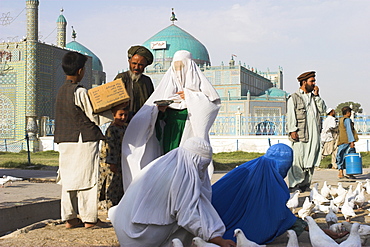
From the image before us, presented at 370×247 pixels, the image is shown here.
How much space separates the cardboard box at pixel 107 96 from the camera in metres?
3.39

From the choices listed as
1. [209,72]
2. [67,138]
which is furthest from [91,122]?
[209,72]

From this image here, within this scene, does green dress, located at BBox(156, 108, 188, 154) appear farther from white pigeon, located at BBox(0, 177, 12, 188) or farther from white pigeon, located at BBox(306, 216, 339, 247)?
white pigeon, located at BBox(0, 177, 12, 188)

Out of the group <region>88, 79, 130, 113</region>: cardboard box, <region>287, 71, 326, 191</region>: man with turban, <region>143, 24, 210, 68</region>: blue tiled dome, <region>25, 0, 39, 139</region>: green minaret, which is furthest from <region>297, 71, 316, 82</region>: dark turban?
<region>143, 24, 210, 68</region>: blue tiled dome

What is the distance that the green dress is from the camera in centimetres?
380

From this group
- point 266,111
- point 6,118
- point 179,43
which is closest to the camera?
point 6,118

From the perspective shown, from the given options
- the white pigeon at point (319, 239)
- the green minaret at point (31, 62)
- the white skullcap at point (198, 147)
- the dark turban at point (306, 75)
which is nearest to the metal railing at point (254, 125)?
the green minaret at point (31, 62)

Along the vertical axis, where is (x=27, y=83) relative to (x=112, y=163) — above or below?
above

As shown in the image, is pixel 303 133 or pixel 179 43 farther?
pixel 179 43

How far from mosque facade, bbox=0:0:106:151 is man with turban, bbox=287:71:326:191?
1704cm

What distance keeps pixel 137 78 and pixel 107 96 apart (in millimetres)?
887

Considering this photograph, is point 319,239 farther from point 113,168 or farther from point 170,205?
point 113,168

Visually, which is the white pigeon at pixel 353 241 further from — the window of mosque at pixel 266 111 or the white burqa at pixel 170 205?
the window of mosque at pixel 266 111

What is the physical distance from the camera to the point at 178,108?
3824 mm

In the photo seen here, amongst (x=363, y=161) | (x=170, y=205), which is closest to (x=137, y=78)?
(x=170, y=205)
